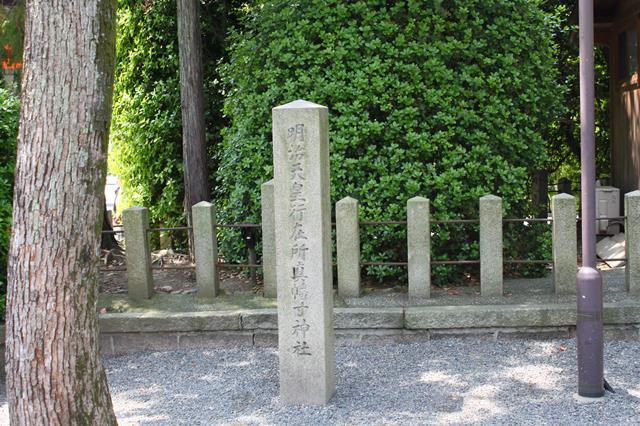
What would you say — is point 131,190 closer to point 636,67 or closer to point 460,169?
point 460,169

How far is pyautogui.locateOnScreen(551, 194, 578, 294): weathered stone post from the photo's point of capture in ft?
25.7

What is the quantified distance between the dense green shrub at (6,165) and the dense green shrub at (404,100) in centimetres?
216

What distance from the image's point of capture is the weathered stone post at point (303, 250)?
6.15 meters

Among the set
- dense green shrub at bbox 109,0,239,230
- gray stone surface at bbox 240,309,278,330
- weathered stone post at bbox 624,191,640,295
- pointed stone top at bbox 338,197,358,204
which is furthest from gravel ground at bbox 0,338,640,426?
dense green shrub at bbox 109,0,239,230

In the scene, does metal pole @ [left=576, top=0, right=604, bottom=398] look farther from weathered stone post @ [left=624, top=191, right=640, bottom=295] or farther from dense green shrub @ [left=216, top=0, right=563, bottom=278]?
dense green shrub @ [left=216, top=0, right=563, bottom=278]

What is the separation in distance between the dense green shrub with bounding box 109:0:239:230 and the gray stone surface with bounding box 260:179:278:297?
3.54m

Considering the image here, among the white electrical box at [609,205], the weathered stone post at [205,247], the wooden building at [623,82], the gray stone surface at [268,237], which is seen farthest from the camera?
the white electrical box at [609,205]

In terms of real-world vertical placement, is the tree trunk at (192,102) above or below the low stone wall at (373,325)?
above

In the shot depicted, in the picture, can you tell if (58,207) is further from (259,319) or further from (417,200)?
(417,200)

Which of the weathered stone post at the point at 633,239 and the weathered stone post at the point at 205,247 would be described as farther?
the weathered stone post at the point at 205,247

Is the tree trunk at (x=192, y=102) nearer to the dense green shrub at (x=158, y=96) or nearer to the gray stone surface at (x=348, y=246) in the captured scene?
the dense green shrub at (x=158, y=96)

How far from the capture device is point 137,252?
27.7ft

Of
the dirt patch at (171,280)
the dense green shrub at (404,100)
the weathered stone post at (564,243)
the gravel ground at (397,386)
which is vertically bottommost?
the gravel ground at (397,386)

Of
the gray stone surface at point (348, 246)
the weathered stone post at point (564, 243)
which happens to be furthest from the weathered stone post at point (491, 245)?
the gray stone surface at point (348, 246)
